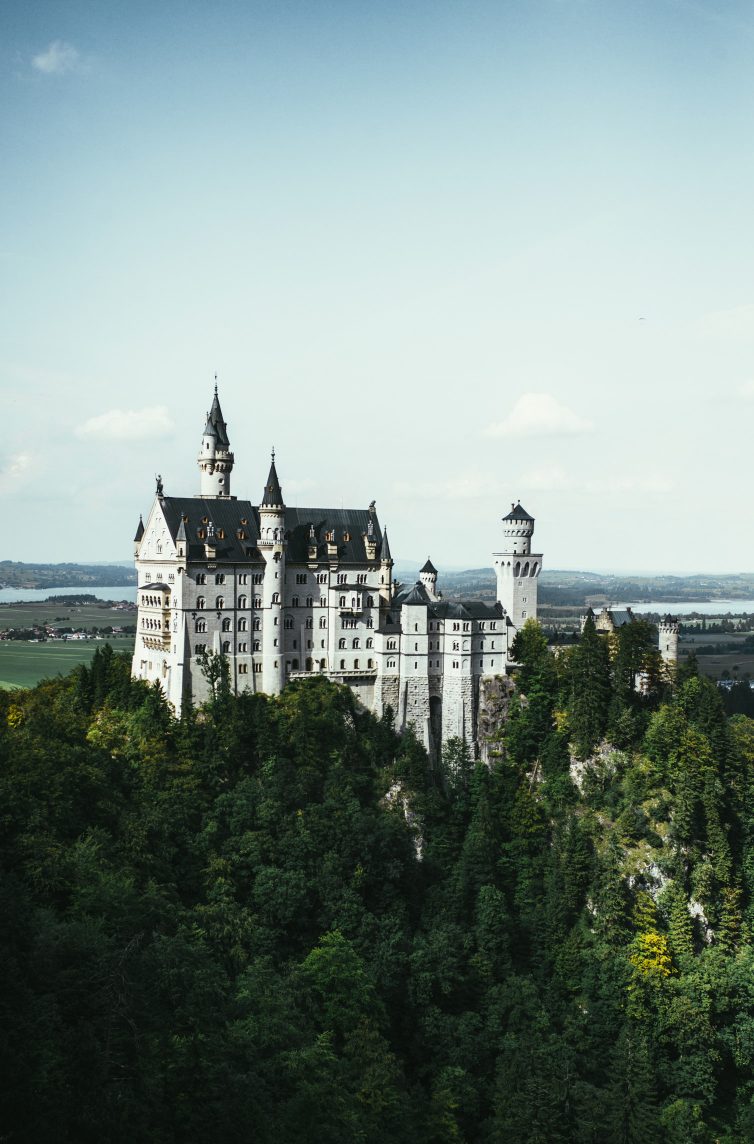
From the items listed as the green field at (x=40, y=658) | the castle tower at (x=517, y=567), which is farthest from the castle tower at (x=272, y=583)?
the green field at (x=40, y=658)

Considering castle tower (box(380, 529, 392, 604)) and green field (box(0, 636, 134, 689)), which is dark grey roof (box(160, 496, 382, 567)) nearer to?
castle tower (box(380, 529, 392, 604))

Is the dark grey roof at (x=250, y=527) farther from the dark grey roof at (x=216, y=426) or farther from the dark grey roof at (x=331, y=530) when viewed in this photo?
the dark grey roof at (x=216, y=426)

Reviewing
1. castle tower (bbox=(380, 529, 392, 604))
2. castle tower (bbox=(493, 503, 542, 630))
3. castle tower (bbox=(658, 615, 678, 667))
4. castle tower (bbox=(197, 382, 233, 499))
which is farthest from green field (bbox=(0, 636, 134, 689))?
castle tower (bbox=(658, 615, 678, 667))

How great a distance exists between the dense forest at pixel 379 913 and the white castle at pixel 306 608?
8.96 ft

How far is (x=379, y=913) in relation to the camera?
70812 mm

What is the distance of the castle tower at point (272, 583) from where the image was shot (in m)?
82.4

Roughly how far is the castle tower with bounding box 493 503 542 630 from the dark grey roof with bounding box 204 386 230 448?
25.7 m

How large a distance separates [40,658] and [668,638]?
84.7 m

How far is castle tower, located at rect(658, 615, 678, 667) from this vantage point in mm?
91250

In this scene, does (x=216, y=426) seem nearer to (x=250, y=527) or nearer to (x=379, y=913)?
(x=250, y=527)

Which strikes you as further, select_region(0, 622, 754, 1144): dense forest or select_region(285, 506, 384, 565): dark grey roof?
select_region(285, 506, 384, 565): dark grey roof

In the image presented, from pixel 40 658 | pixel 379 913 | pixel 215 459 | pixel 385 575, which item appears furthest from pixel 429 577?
pixel 40 658

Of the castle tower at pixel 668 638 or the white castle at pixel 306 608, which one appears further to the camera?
the castle tower at pixel 668 638

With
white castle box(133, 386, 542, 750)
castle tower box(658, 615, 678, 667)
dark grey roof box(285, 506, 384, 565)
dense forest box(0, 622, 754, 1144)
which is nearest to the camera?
dense forest box(0, 622, 754, 1144)
